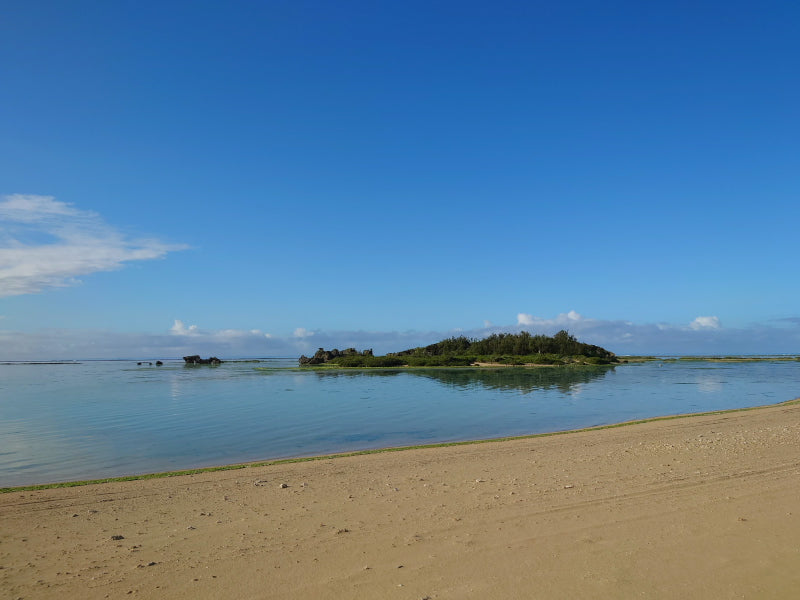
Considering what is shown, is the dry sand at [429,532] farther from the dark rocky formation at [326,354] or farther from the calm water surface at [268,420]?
the dark rocky formation at [326,354]

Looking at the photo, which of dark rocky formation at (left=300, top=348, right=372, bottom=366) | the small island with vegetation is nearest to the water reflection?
the small island with vegetation

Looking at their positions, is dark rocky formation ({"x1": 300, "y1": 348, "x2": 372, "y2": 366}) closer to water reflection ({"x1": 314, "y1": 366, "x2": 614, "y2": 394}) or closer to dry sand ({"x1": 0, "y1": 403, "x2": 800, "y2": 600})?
water reflection ({"x1": 314, "y1": 366, "x2": 614, "y2": 394})

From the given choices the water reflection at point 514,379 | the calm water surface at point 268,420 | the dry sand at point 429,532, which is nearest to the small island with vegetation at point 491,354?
the water reflection at point 514,379

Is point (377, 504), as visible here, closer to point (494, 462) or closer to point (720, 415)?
point (494, 462)

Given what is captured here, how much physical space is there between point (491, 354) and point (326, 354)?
34829mm

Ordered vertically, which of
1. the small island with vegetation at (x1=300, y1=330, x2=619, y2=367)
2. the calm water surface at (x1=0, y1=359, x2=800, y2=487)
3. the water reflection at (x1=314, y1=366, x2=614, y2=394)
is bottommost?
the calm water surface at (x1=0, y1=359, x2=800, y2=487)

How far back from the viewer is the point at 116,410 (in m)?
28.4

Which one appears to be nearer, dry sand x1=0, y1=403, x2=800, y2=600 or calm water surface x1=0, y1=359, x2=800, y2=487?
dry sand x1=0, y1=403, x2=800, y2=600

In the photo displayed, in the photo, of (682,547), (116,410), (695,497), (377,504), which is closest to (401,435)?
(377,504)

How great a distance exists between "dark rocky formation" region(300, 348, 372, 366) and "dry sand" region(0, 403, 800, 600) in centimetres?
9254

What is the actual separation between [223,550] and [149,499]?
3941 mm

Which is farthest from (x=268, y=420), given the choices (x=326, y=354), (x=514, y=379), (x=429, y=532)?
(x=326, y=354)

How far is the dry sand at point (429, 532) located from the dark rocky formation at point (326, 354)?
92.5m

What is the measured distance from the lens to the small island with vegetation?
89.7m
